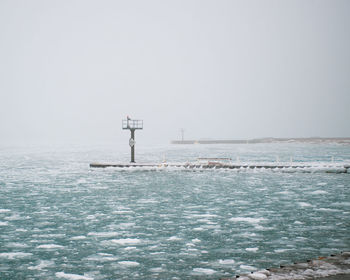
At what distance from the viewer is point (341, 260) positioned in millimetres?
9031

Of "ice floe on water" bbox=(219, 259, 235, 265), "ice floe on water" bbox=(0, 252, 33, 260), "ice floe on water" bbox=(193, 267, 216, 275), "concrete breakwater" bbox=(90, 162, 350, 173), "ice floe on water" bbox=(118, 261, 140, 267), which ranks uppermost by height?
"concrete breakwater" bbox=(90, 162, 350, 173)

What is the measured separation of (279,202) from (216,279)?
1263 centimetres

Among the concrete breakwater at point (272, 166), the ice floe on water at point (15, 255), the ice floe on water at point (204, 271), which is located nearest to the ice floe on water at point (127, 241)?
the ice floe on water at point (15, 255)

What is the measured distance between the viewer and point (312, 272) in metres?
8.18

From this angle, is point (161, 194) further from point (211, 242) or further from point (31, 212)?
point (211, 242)

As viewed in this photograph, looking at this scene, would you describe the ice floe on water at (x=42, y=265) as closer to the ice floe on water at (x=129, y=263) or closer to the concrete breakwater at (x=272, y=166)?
the ice floe on water at (x=129, y=263)

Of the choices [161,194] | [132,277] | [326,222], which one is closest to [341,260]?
[132,277]

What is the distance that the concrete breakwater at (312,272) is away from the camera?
312 inches

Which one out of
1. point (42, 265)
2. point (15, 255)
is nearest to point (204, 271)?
point (42, 265)

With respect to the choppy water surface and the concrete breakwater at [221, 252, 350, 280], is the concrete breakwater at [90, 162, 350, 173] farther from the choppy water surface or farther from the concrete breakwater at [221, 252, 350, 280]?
the concrete breakwater at [221, 252, 350, 280]

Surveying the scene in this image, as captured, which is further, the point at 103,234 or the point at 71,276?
the point at 103,234

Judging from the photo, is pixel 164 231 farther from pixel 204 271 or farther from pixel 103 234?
pixel 204 271

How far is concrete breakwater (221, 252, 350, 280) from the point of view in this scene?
7918mm

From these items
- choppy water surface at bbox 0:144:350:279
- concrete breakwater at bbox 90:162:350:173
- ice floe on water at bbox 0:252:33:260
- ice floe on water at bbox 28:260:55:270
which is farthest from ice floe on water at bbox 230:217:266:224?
Answer: concrete breakwater at bbox 90:162:350:173
